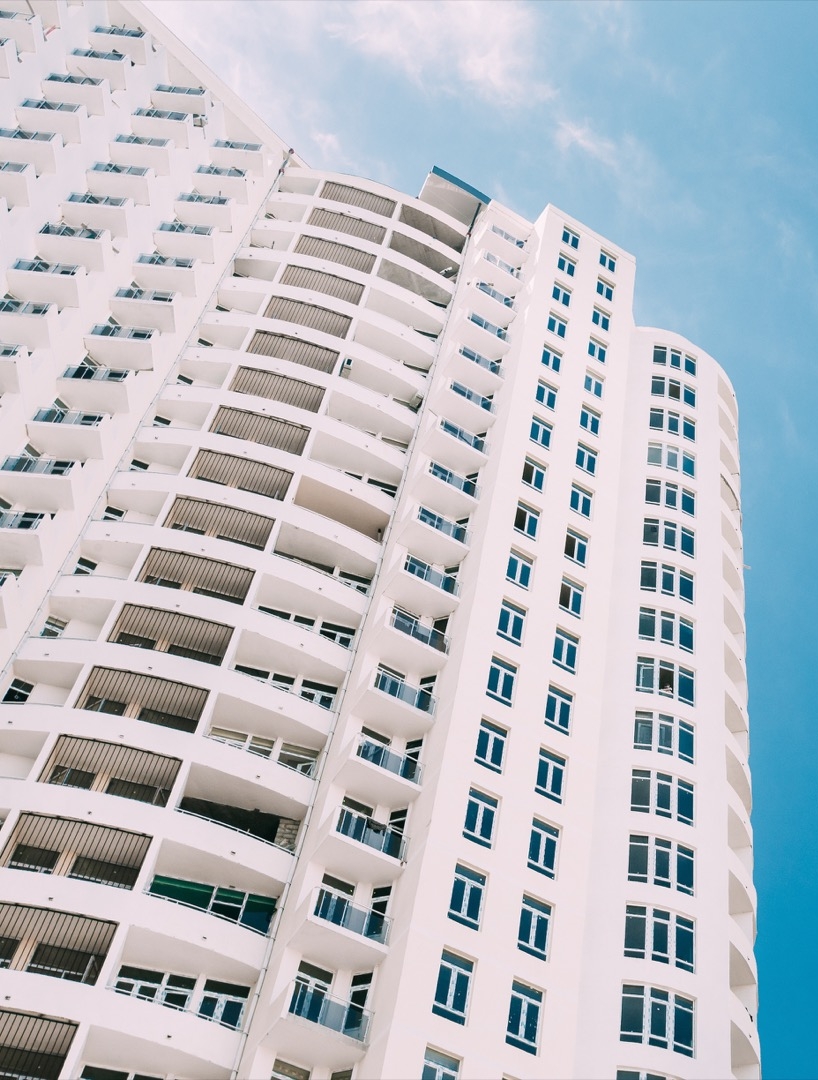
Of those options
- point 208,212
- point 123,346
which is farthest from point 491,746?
point 208,212

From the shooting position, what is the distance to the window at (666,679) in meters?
34.8

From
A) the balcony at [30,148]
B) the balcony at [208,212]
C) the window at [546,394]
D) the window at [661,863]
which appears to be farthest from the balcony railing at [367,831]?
the balcony at [30,148]

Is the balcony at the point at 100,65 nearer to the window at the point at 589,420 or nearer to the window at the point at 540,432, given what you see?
the window at the point at 540,432

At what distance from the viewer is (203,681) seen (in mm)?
31359

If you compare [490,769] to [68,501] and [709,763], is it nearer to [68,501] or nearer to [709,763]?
[709,763]

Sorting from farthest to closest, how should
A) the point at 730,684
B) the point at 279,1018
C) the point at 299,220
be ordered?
the point at 299,220
the point at 730,684
the point at 279,1018

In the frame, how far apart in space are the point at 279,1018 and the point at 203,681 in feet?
32.5

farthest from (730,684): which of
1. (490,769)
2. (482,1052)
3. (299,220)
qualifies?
(299,220)

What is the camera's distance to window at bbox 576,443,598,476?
4031cm

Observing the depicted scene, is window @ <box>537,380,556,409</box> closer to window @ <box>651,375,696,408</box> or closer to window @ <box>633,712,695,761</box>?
window @ <box>651,375,696,408</box>

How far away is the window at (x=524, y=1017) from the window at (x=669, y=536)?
681 inches

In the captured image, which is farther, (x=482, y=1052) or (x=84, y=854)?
(x=84, y=854)

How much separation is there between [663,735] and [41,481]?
2087cm

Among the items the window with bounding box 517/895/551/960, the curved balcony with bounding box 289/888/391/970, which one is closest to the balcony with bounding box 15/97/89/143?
the curved balcony with bounding box 289/888/391/970
